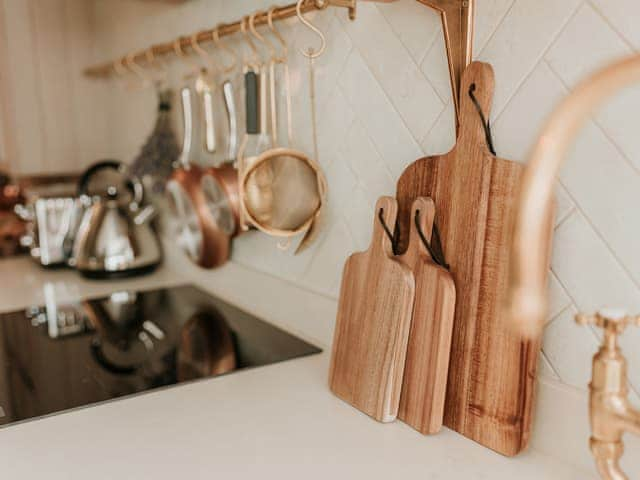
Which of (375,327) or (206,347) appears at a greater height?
(375,327)

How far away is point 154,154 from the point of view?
5.01ft

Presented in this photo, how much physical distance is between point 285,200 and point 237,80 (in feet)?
1.19

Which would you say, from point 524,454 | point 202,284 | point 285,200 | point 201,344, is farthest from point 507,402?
point 202,284

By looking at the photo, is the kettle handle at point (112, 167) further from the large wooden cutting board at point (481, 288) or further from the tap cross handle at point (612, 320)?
the tap cross handle at point (612, 320)

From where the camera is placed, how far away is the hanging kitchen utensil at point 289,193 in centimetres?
106

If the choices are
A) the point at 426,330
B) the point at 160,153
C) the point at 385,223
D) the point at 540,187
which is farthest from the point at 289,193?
the point at 540,187

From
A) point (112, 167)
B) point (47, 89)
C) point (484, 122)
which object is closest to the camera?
point (484, 122)

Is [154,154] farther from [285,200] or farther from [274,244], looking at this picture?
[285,200]

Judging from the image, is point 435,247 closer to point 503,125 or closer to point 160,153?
point 503,125

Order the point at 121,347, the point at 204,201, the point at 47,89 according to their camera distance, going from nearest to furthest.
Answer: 1. the point at 121,347
2. the point at 204,201
3. the point at 47,89

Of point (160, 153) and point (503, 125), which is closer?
point (503, 125)

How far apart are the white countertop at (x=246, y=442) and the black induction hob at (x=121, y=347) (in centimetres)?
5

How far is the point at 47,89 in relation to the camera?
1.95 meters

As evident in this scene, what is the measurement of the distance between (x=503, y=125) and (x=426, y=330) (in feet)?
0.85
